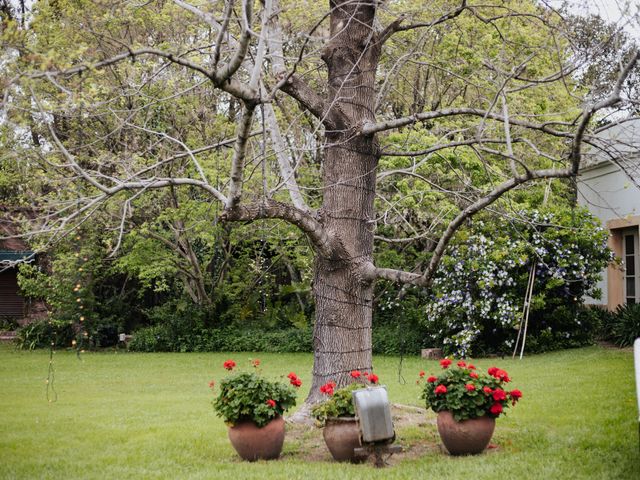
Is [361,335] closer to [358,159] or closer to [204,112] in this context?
[358,159]

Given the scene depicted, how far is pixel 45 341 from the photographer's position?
2161 centimetres

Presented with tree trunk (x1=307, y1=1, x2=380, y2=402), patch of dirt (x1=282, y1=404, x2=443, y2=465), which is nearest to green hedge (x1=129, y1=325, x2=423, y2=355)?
patch of dirt (x1=282, y1=404, x2=443, y2=465)

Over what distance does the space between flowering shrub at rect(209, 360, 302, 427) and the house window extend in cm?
1146

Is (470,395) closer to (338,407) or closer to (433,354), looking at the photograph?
(338,407)

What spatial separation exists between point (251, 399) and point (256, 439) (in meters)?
0.39

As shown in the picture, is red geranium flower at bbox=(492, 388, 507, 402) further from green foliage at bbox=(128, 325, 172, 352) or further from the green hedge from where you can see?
green foliage at bbox=(128, 325, 172, 352)

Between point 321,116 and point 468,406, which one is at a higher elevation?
point 321,116

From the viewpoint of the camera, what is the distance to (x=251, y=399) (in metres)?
7.28

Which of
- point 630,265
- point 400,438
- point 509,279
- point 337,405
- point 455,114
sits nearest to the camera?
point 337,405

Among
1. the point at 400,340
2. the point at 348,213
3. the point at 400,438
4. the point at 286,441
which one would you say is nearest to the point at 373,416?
the point at 400,438

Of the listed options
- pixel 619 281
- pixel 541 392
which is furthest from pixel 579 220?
pixel 541 392

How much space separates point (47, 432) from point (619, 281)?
12610 mm

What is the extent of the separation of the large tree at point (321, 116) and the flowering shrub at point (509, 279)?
1.30 m

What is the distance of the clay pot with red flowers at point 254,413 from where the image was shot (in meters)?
7.24
